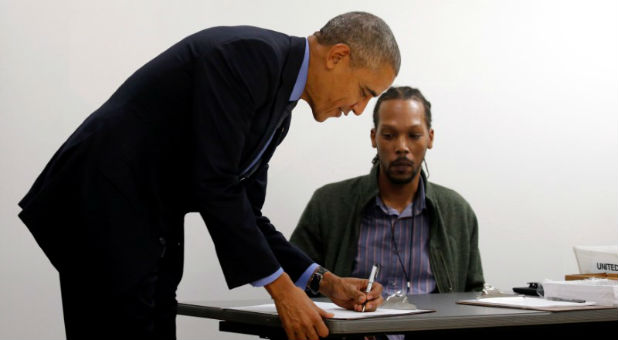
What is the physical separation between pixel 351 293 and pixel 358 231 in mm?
915

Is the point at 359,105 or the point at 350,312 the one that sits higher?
the point at 359,105

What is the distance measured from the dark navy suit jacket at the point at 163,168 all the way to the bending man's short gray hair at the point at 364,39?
0.53ft

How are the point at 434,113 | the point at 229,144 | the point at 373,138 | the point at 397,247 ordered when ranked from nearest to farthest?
1. the point at 229,144
2. the point at 397,247
3. the point at 373,138
4. the point at 434,113

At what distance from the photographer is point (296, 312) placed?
4.63 feet

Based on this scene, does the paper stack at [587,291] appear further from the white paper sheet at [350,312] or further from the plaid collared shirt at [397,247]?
the plaid collared shirt at [397,247]

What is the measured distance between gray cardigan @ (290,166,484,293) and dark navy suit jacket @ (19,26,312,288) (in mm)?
1185

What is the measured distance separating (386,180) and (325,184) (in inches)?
11.4

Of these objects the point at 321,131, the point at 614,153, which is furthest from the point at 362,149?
the point at 614,153

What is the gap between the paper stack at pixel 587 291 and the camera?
1734 millimetres

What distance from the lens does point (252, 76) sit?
1.39 metres

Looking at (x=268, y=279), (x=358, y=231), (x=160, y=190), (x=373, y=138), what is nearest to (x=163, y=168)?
(x=160, y=190)

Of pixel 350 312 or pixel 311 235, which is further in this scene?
pixel 311 235

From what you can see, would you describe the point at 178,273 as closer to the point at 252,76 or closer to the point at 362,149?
the point at 252,76

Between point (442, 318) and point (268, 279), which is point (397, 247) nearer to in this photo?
point (442, 318)
